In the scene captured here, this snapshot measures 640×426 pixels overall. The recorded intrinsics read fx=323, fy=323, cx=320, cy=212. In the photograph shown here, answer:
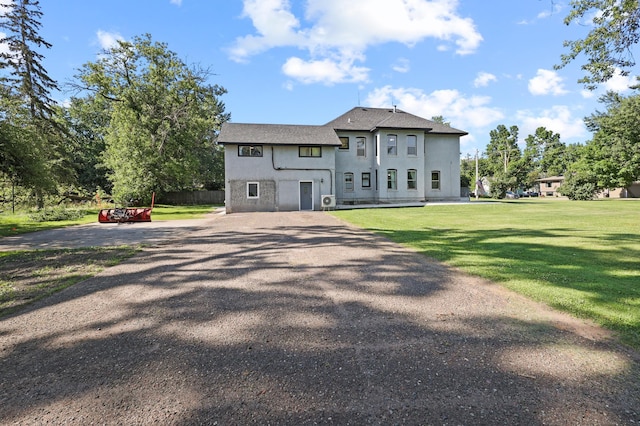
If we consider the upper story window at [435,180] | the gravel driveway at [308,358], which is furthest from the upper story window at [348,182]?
the gravel driveway at [308,358]

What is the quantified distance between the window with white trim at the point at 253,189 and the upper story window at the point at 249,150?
7.18 feet

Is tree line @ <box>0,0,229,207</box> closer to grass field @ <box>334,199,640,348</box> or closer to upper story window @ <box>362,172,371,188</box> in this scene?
upper story window @ <box>362,172,371,188</box>

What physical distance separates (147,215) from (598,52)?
66.2 feet

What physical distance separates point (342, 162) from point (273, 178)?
7164 mm

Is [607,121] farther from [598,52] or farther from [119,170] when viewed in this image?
[119,170]

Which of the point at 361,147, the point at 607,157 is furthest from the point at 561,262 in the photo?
the point at 607,157

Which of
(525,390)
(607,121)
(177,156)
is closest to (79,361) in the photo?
(525,390)

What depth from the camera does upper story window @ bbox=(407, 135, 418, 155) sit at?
2867cm

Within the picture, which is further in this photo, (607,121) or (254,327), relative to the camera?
(607,121)

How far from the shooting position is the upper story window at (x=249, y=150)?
79.3ft

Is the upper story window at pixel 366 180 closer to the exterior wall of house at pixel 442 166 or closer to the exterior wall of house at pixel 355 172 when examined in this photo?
the exterior wall of house at pixel 355 172

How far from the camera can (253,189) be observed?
2438cm

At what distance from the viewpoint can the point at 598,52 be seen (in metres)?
10.1

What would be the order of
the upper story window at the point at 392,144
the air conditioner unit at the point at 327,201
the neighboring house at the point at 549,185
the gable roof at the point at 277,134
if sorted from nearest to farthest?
the air conditioner unit at the point at 327,201
the gable roof at the point at 277,134
the upper story window at the point at 392,144
the neighboring house at the point at 549,185
